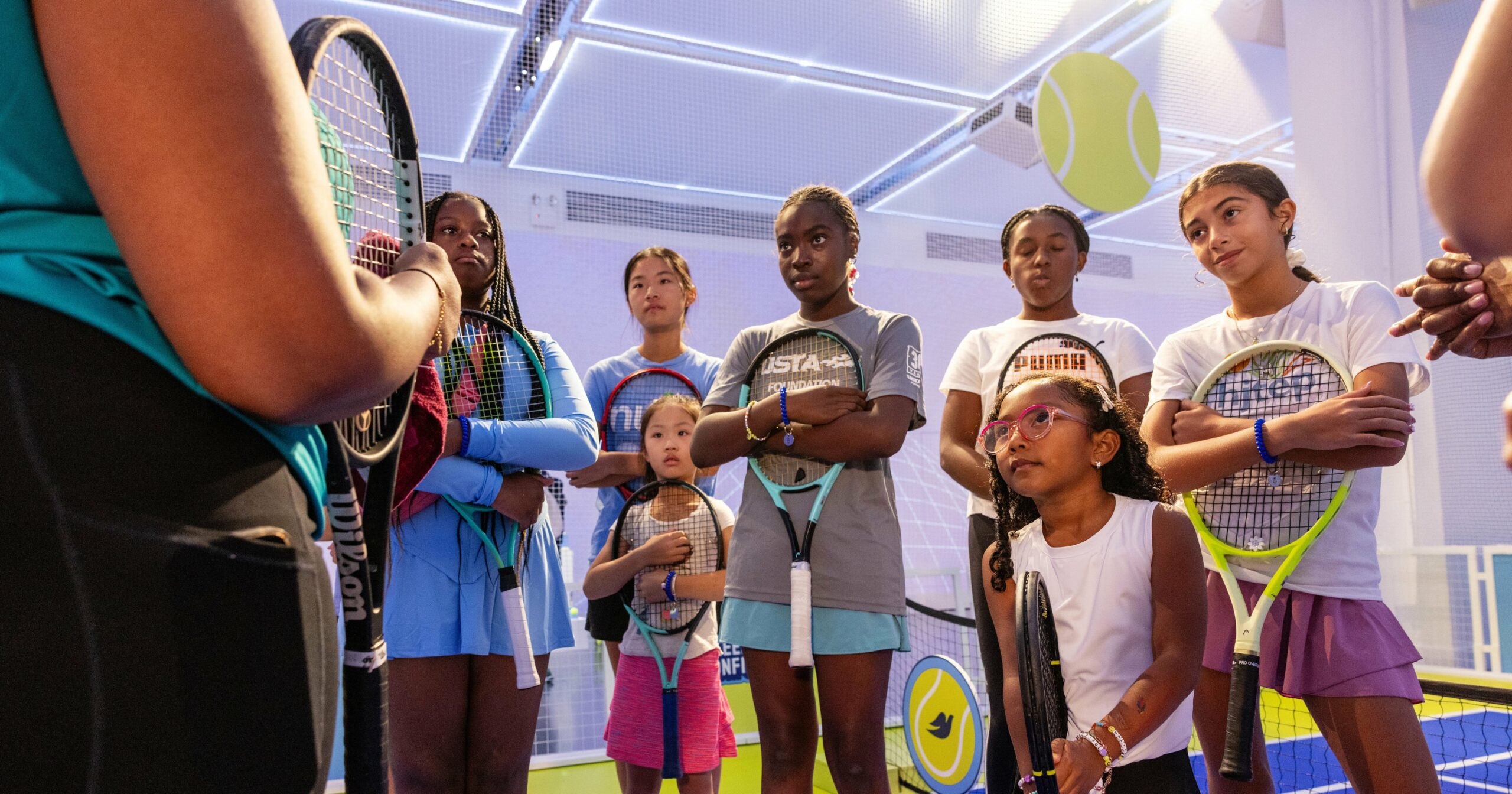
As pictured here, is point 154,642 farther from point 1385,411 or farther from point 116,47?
point 1385,411

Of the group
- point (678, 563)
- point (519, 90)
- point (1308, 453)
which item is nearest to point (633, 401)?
point (678, 563)

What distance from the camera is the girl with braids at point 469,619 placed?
213 cm

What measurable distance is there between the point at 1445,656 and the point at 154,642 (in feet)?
22.8

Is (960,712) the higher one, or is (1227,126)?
(1227,126)

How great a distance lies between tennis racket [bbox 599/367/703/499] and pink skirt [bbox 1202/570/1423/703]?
194cm

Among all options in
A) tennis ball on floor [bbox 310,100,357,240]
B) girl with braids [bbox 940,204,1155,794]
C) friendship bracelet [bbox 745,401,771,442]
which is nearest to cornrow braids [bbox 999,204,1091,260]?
girl with braids [bbox 940,204,1155,794]

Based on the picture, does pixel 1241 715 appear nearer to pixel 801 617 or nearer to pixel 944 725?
pixel 801 617

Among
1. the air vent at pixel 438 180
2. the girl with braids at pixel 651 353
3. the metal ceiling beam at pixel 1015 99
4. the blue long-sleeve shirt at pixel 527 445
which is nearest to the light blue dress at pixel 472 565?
the blue long-sleeve shirt at pixel 527 445

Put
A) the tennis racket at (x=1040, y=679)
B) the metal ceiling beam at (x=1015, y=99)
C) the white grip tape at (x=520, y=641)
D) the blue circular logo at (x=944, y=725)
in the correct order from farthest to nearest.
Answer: the metal ceiling beam at (x=1015, y=99) → the blue circular logo at (x=944, y=725) → the white grip tape at (x=520, y=641) → the tennis racket at (x=1040, y=679)

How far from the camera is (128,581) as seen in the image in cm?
64

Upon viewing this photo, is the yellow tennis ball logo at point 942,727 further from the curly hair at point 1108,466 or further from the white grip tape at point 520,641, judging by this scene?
the white grip tape at point 520,641

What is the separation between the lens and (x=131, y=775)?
64 cm

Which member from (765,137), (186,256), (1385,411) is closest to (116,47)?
(186,256)

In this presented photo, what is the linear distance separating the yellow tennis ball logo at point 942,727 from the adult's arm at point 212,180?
9.66 ft
